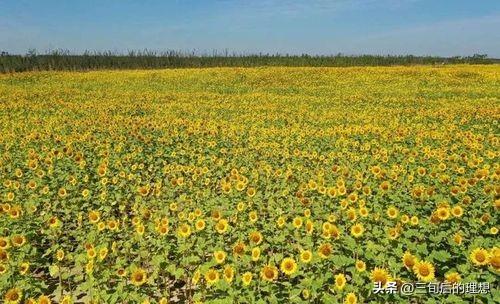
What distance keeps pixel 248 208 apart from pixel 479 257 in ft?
9.20

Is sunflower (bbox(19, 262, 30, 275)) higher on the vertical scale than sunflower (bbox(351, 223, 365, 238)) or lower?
lower

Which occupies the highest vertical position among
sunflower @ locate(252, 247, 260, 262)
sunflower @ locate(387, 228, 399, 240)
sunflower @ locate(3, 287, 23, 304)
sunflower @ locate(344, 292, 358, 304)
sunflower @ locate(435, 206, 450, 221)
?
sunflower @ locate(435, 206, 450, 221)

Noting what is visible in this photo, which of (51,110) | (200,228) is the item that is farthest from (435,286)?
(51,110)

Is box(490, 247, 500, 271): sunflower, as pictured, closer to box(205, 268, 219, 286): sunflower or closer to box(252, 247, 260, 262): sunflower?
box(252, 247, 260, 262): sunflower

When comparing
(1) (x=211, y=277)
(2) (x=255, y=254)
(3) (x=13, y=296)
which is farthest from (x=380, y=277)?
(3) (x=13, y=296)

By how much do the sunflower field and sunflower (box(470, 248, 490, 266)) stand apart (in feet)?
0.04

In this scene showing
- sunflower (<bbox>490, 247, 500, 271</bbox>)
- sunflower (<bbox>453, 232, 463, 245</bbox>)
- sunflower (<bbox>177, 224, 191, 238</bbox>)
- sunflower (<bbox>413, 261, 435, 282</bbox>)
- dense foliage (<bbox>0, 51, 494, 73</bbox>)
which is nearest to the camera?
sunflower (<bbox>490, 247, 500, 271</bbox>)

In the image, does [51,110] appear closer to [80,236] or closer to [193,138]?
[193,138]

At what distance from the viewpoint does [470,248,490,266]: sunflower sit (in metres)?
3.35

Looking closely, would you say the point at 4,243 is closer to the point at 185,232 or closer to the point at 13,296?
the point at 13,296

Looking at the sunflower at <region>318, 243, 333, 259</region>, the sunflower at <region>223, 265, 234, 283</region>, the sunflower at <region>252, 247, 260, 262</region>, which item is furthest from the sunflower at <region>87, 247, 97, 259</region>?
the sunflower at <region>318, 243, 333, 259</region>

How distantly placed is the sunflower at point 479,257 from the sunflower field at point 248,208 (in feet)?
0.04

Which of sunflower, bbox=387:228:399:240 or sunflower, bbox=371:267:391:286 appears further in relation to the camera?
sunflower, bbox=387:228:399:240

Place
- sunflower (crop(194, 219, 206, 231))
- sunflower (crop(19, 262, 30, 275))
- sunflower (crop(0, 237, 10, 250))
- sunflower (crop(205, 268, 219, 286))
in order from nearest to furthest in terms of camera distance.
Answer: sunflower (crop(205, 268, 219, 286)) → sunflower (crop(19, 262, 30, 275)) → sunflower (crop(0, 237, 10, 250)) → sunflower (crop(194, 219, 206, 231))
